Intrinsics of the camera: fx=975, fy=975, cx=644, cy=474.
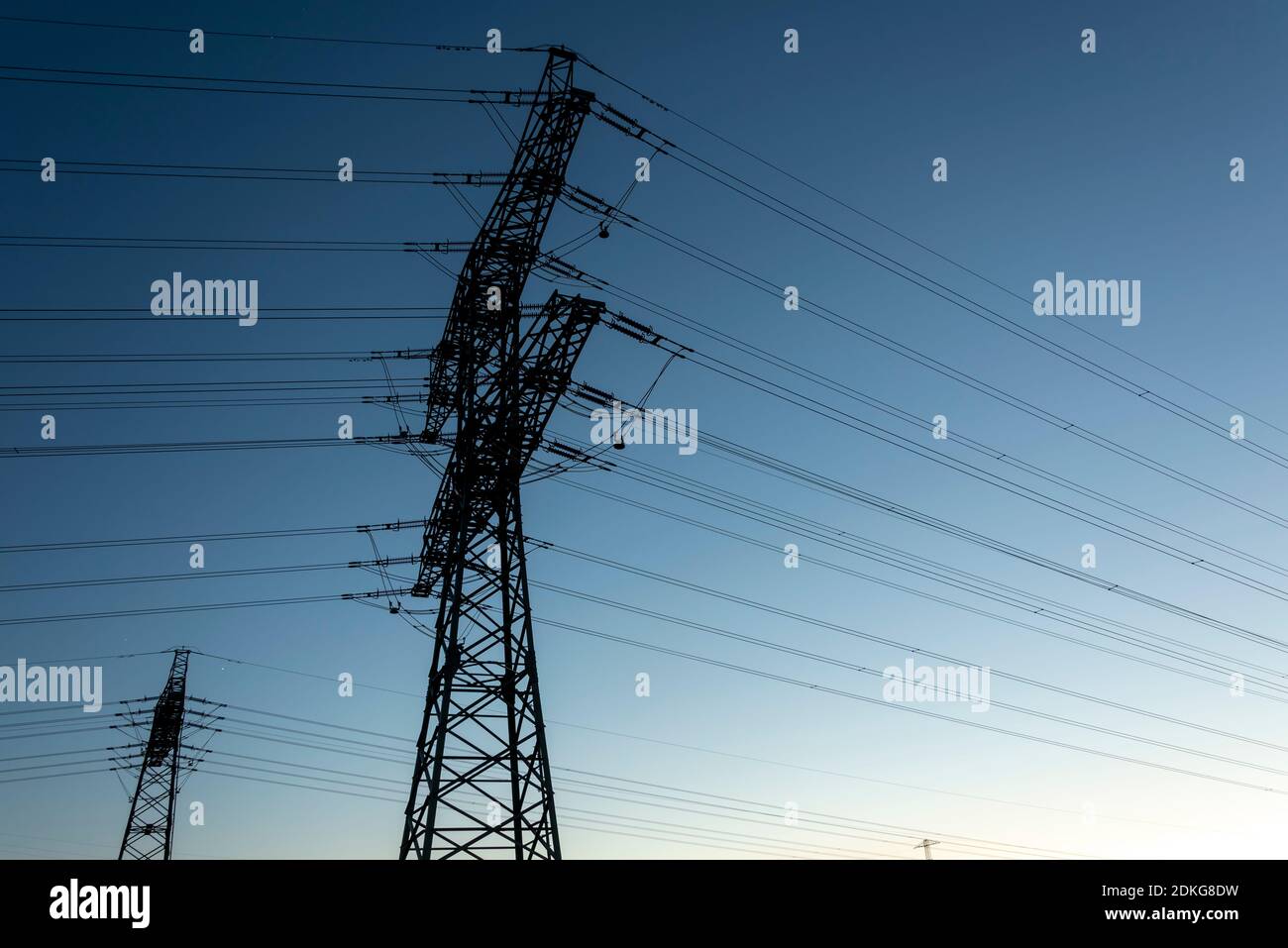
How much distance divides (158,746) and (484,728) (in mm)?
35070

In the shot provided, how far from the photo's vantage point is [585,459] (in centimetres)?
2441

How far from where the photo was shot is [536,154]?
2300 centimetres

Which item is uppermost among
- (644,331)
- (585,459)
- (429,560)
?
(644,331)
